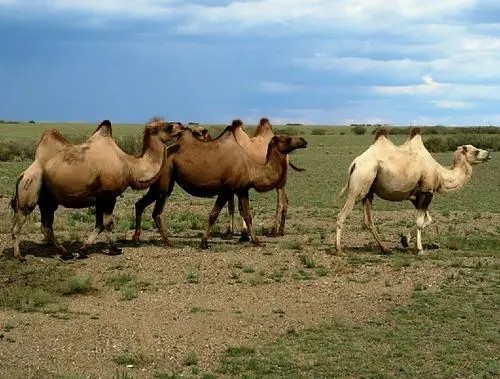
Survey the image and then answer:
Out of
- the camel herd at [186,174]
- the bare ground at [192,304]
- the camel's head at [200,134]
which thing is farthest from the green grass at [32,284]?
the camel's head at [200,134]

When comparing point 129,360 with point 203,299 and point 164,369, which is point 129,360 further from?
point 203,299

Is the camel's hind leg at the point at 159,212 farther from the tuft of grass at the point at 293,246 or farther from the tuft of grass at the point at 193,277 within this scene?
the tuft of grass at the point at 193,277

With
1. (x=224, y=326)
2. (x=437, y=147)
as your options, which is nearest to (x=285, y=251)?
(x=224, y=326)

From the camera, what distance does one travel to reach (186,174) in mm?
15305

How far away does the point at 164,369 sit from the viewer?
8320 millimetres

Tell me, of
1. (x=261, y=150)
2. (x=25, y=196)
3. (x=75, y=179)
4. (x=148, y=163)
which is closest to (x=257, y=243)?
(x=148, y=163)

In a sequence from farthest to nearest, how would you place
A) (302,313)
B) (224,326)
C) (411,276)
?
(411,276), (302,313), (224,326)

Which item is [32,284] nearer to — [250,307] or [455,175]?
[250,307]

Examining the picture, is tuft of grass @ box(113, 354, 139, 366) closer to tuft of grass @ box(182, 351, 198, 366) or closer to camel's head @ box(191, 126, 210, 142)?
tuft of grass @ box(182, 351, 198, 366)

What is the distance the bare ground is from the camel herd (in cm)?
73

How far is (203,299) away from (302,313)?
4.80 ft

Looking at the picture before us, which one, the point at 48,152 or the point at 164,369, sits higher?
the point at 48,152

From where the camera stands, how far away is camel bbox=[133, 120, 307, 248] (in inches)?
603

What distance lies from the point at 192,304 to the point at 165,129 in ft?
16.4
